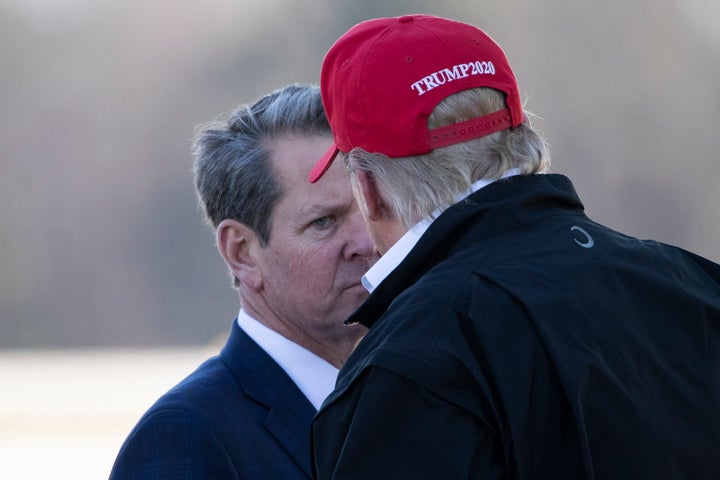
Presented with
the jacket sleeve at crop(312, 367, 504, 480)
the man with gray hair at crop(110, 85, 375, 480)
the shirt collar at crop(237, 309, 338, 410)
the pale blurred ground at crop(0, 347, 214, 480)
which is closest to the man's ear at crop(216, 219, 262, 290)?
the man with gray hair at crop(110, 85, 375, 480)

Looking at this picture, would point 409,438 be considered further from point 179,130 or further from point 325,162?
point 179,130

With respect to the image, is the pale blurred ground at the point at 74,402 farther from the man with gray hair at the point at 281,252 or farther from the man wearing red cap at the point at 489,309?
the man wearing red cap at the point at 489,309

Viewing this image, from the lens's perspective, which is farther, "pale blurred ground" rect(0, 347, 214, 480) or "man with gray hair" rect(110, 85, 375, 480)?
"pale blurred ground" rect(0, 347, 214, 480)

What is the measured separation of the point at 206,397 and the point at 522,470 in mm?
938

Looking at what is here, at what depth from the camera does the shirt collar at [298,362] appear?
2.27 meters

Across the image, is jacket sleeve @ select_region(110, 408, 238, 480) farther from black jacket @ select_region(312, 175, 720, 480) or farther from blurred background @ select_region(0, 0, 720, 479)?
blurred background @ select_region(0, 0, 720, 479)

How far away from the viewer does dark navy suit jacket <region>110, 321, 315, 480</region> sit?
1.93 metres

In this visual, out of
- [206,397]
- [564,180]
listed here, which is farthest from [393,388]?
[206,397]

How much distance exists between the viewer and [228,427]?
203 centimetres

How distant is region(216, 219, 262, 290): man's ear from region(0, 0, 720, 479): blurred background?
11613mm

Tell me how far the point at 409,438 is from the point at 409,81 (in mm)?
513

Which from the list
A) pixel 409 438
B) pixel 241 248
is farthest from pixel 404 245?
pixel 241 248

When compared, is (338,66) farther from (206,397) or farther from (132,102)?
(132,102)

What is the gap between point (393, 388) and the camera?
1290 millimetres
